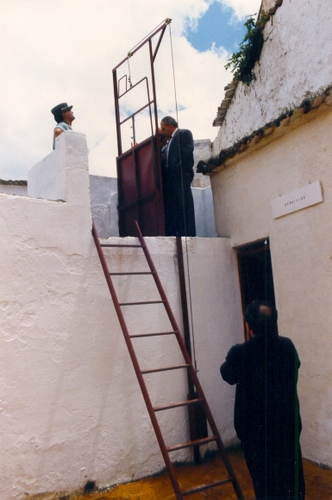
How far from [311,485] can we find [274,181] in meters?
2.99

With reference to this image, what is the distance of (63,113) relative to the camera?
5.90 meters

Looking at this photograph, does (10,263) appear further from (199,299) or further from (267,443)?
(267,443)

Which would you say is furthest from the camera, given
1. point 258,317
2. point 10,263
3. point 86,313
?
point 86,313

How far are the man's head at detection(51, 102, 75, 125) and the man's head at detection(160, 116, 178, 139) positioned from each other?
Answer: 3.92 feet

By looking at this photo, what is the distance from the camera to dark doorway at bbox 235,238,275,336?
5.47 metres

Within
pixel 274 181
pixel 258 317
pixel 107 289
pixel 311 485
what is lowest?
pixel 311 485

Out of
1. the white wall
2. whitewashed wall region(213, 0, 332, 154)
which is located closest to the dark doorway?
the white wall

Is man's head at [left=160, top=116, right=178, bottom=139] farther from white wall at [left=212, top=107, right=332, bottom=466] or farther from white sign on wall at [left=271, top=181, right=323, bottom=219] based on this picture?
white sign on wall at [left=271, top=181, right=323, bottom=219]

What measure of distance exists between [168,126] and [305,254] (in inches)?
105

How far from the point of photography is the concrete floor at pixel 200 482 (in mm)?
4168

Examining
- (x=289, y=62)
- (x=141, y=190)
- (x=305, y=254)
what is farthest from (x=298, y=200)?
(x=289, y=62)

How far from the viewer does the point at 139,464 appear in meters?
4.65

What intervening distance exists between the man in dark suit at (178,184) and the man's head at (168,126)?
0.15 m

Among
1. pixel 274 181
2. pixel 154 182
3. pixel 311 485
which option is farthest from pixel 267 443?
pixel 154 182
